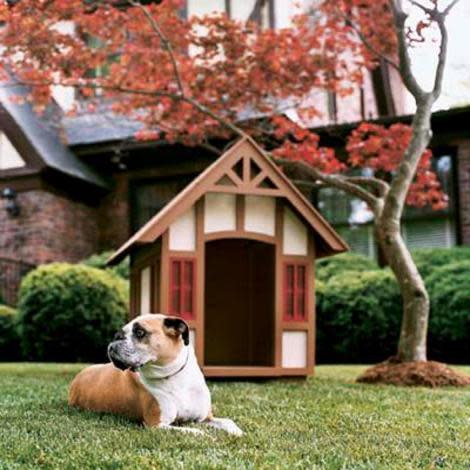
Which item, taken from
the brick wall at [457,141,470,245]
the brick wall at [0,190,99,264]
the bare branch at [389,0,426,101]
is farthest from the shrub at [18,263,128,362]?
the brick wall at [457,141,470,245]

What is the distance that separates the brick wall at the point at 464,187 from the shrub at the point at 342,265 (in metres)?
1.70

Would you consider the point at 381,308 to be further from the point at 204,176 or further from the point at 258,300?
the point at 204,176

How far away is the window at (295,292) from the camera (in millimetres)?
9352

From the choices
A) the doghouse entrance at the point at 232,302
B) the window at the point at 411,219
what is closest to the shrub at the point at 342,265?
the window at the point at 411,219

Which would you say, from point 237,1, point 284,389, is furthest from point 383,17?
point 237,1

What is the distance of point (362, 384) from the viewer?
865 cm

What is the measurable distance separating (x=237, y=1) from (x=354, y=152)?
6893 mm

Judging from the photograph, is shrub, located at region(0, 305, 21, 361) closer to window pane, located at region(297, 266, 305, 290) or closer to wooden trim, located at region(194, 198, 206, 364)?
wooden trim, located at region(194, 198, 206, 364)

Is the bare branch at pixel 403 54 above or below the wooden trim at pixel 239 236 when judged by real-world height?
above

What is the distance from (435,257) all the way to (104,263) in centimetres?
557

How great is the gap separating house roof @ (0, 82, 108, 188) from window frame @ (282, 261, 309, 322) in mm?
7357

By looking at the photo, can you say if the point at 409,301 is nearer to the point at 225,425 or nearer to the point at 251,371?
the point at 251,371

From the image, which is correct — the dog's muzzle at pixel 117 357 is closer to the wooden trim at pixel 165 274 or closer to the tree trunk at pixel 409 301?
the wooden trim at pixel 165 274

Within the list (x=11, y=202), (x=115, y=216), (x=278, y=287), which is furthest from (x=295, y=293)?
(x=115, y=216)
